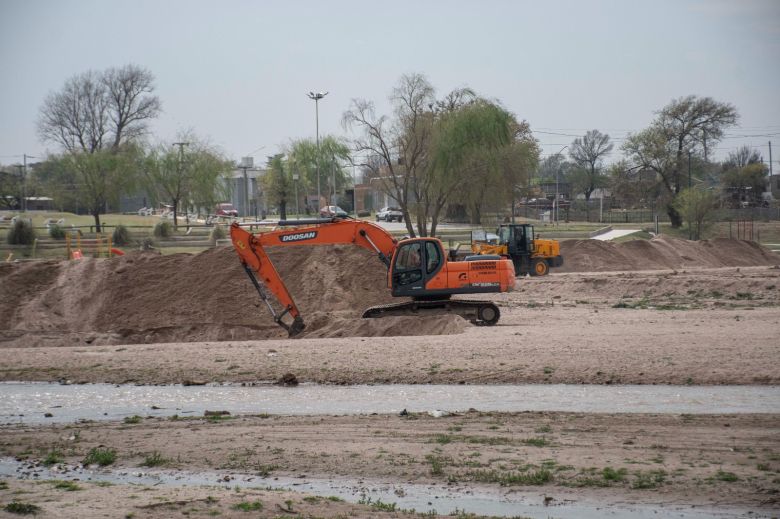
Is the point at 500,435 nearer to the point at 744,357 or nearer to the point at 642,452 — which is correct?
the point at 642,452

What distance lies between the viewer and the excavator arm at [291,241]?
24.3 metres

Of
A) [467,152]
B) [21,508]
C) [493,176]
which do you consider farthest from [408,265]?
[493,176]

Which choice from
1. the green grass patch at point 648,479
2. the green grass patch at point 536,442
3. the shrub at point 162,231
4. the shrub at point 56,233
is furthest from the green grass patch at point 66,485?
the shrub at point 56,233

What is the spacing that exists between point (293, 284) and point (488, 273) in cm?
853

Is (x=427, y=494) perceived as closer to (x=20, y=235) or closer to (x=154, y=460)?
(x=154, y=460)

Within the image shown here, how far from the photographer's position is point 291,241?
24.5 metres

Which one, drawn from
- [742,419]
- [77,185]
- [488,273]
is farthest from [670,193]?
[742,419]

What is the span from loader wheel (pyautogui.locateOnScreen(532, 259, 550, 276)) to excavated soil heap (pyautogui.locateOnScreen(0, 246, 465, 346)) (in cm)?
1271

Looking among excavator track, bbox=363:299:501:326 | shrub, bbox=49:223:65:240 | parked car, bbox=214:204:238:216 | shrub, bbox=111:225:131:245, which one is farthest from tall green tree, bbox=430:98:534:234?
parked car, bbox=214:204:238:216

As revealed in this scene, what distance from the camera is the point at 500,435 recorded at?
12945 mm

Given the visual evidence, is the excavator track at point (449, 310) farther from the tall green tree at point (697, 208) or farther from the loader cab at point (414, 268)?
the tall green tree at point (697, 208)

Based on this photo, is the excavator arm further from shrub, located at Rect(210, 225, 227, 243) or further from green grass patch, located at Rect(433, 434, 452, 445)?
shrub, located at Rect(210, 225, 227, 243)

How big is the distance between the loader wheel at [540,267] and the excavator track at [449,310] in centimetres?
1715

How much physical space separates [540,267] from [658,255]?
9.68m
